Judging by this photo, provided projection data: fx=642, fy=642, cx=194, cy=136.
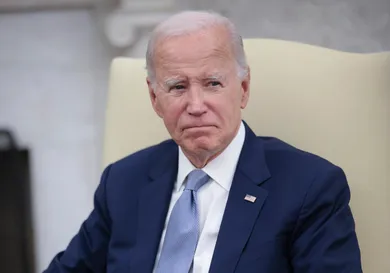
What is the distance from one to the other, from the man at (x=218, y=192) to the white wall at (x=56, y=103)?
1.04 m

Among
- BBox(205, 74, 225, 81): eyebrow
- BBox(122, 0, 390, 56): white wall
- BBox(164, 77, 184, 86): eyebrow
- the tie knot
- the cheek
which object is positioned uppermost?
BBox(122, 0, 390, 56): white wall

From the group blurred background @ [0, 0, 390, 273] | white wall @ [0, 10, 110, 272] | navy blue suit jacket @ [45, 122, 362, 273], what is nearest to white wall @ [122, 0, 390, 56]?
blurred background @ [0, 0, 390, 273]

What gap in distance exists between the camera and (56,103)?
2275 millimetres

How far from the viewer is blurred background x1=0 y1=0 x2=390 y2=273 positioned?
218 centimetres

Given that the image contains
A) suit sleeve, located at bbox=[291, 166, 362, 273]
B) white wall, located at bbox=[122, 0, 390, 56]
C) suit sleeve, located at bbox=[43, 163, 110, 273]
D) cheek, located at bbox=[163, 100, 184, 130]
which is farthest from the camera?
white wall, located at bbox=[122, 0, 390, 56]

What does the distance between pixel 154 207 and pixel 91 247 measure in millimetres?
167

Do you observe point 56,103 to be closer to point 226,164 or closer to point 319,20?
point 319,20

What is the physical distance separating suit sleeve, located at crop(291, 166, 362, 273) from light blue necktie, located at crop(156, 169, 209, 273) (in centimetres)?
19

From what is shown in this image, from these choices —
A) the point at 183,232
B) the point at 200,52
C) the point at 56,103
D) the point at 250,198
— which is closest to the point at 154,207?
the point at 183,232

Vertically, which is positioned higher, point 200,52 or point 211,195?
point 200,52

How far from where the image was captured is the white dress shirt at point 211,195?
45.5 inches

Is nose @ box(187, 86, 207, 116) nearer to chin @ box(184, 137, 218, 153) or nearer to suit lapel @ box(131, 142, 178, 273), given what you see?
chin @ box(184, 137, 218, 153)

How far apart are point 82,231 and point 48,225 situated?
109cm

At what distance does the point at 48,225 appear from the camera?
92.7 inches
